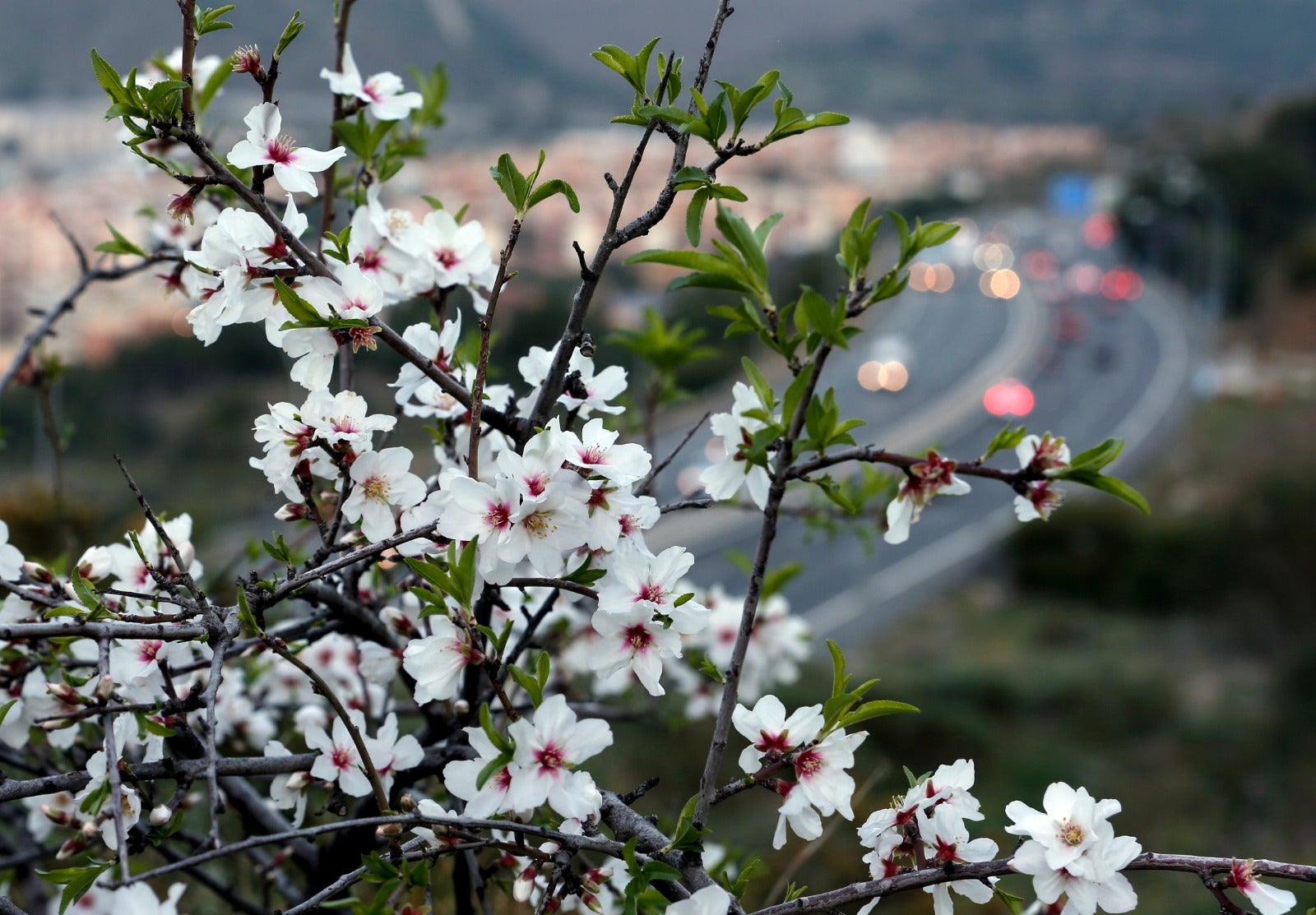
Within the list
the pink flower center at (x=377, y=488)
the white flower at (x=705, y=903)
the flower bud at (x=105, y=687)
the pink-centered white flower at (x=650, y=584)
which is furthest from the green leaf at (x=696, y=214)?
the flower bud at (x=105, y=687)

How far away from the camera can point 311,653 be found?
2414 mm

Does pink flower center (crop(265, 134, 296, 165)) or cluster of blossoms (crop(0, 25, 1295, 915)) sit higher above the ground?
pink flower center (crop(265, 134, 296, 165))

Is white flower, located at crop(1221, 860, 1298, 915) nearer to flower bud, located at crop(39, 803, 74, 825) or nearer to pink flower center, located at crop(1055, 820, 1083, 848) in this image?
pink flower center, located at crop(1055, 820, 1083, 848)

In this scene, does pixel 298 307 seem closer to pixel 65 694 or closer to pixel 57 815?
pixel 65 694

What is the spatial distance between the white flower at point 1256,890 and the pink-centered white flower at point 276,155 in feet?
4.56

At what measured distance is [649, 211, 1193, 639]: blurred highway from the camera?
832 inches

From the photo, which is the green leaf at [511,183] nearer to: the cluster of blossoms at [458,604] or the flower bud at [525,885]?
the cluster of blossoms at [458,604]

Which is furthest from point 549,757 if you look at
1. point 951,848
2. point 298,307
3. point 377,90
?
point 377,90

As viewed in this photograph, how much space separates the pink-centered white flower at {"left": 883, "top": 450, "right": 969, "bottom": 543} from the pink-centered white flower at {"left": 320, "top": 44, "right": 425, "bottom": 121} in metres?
1.05

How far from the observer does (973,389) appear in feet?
104

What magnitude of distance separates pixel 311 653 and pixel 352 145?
3.82ft

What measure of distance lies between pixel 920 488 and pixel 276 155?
943mm

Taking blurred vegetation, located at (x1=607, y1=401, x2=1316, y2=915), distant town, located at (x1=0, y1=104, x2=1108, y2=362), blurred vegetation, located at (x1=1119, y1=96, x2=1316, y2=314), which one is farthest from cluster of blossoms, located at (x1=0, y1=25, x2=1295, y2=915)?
blurred vegetation, located at (x1=1119, y1=96, x2=1316, y2=314)

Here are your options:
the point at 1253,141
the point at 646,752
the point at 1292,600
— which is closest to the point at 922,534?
the point at 1292,600
